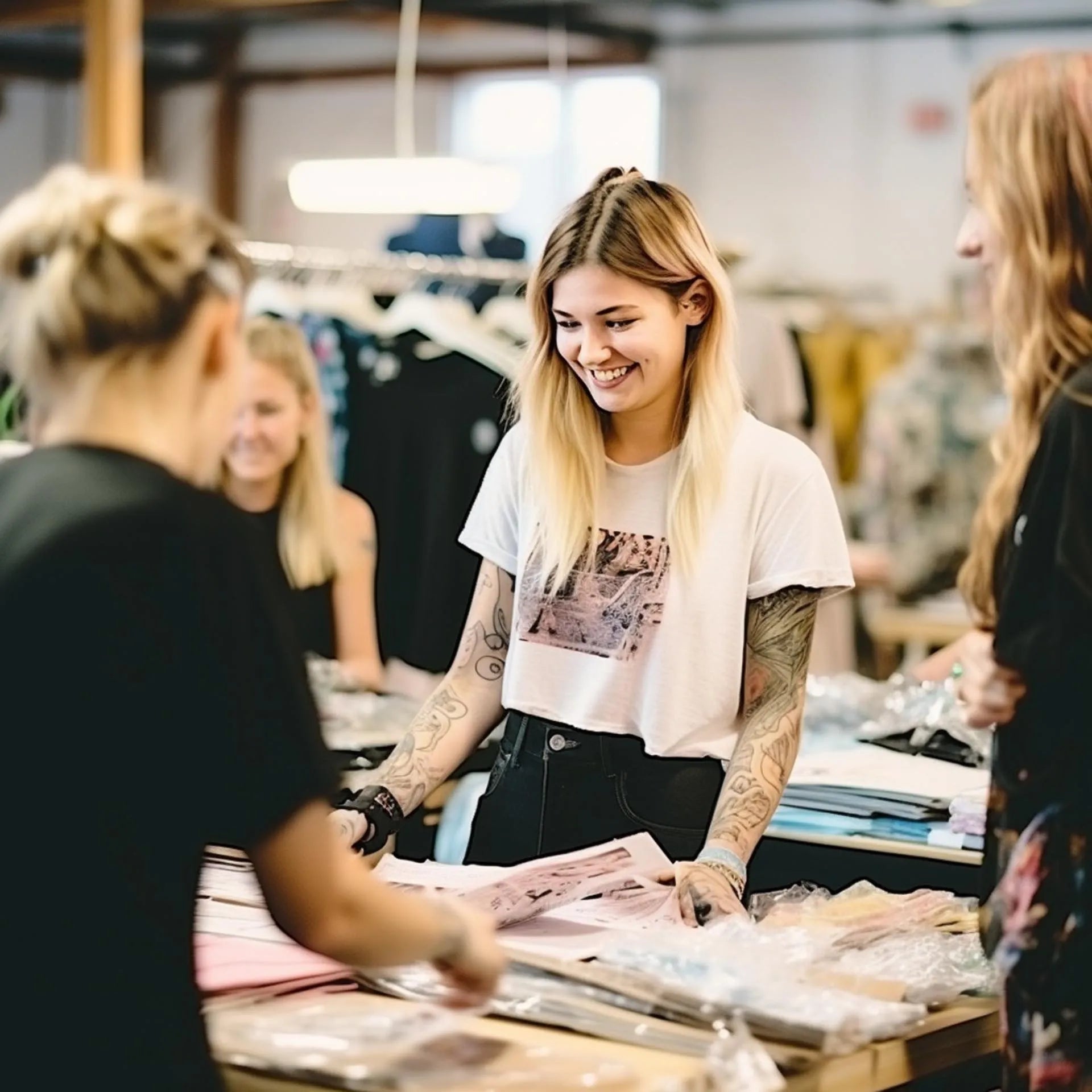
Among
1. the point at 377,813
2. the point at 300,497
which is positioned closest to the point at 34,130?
the point at 300,497

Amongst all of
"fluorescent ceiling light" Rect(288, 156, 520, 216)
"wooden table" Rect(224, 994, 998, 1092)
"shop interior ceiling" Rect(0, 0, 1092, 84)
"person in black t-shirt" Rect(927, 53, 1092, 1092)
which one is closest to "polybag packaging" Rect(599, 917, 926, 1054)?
"wooden table" Rect(224, 994, 998, 1092)

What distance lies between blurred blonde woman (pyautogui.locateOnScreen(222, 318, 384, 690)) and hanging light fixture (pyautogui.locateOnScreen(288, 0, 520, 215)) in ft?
2.50

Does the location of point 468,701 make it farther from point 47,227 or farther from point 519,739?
point 47,227

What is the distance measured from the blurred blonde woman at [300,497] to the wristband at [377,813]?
1.82 meters

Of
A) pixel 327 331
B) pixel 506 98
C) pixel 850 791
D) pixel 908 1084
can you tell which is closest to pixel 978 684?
pixel 908 1084

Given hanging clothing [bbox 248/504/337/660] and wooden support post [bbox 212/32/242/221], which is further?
wooden support post [bbox 212/32/242/221]

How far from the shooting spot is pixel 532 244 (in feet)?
30.7

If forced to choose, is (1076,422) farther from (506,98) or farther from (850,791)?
(506,98)

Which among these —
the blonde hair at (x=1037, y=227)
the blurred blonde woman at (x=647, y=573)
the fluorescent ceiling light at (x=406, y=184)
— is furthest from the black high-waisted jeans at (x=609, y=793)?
the fluorescent ceiling light at (x=406, y=184)

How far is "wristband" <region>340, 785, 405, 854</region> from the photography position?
2.49 m

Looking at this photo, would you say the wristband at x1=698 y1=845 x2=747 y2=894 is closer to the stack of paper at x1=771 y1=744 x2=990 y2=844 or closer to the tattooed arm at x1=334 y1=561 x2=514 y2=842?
the tattooed arm at x1=334 y1=561 x2=514 y2=842

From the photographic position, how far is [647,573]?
2570 millimetres

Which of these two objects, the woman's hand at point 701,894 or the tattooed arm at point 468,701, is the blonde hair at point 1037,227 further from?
the tattooed arm at point 468,701

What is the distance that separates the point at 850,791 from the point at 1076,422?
1.39 meters
